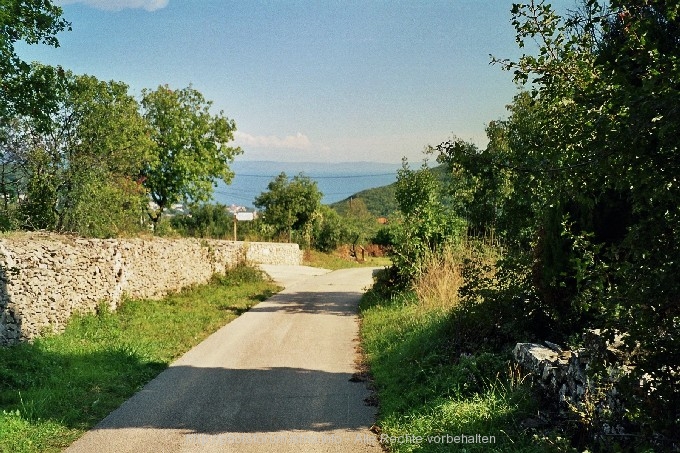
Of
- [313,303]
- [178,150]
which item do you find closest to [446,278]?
[313,303]

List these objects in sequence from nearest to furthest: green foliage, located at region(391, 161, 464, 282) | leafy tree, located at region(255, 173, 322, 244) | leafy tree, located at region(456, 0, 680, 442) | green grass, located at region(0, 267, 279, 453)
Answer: leafy tree, located at region(456, 0, 680, 442)
green grass, located at region(0, 267, 279, 453)
green foliage, located at region(391, 161, 464, 282)
leafy tree, located at region(255, 173, 322, 244)

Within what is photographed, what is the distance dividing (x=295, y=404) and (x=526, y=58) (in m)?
5.41

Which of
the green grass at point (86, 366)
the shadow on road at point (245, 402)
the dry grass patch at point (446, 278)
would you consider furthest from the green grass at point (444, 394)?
the green grass at point (86, 366)

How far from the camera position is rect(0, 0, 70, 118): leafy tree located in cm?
1195

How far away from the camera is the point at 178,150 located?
37406mm

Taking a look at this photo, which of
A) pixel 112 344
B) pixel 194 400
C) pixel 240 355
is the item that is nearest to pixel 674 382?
pixel 194 400

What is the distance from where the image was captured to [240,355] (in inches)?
420

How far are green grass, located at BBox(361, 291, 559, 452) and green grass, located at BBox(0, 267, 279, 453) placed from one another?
12.8 ft

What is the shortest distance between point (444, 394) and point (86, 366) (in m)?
6.18

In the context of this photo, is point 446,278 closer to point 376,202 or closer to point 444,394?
point 444,394

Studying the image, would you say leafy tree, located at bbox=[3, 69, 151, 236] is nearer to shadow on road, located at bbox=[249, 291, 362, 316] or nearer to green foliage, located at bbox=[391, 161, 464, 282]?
shadow on road, located at bbox=[249, 291, 362, 316]

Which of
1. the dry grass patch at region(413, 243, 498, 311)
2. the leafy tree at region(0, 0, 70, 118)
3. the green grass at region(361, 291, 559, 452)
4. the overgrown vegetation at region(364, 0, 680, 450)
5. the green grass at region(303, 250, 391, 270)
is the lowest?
the green grass at region(303, 250, 391, 270)

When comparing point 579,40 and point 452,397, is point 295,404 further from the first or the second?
point 579,40

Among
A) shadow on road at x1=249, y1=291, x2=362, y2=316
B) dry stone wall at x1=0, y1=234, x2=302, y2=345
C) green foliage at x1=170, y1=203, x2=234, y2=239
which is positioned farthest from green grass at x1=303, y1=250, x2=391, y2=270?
dry stone wall at x1=0, y1=234, x2=302, y2=345
